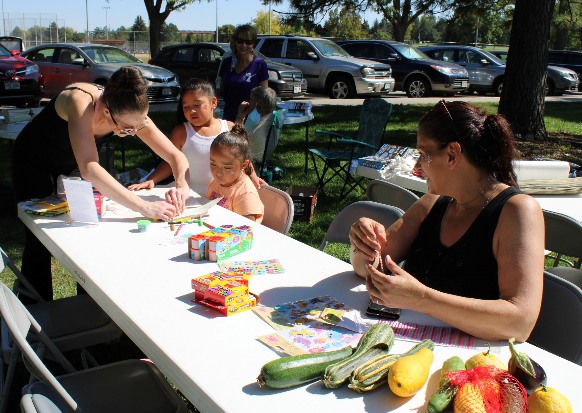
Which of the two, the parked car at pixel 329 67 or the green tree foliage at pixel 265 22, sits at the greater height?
the green tree foliage at pixel 265 22

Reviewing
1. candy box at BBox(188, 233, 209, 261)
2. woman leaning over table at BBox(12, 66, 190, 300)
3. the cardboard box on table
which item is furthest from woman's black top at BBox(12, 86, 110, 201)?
the cardboard box on table

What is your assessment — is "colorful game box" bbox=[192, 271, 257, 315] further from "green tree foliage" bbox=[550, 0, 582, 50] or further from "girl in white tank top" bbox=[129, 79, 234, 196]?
"green tree foliage" bbox=[550, 0, 582, 50]

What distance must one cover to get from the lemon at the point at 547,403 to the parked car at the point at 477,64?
16.7 metres

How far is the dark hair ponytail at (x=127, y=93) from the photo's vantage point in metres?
2.85

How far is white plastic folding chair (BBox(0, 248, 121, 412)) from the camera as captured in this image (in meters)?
2.64

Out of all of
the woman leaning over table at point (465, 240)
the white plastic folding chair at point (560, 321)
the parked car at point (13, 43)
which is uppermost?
the parked car at point (13, 43)

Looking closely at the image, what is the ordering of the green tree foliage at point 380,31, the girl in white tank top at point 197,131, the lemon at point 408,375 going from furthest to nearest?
the green tree foliage at point 380,31, the girl in white tank top at point 197,131, the lemon at point 408,375

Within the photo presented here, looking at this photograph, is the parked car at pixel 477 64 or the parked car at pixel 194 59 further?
the parked car at pixel 477 64

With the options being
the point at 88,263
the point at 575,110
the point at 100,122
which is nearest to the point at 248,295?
the point at 88,263

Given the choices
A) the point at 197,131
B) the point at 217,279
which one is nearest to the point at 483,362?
the point at 217,279

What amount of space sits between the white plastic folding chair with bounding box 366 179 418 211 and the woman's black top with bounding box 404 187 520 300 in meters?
1.05

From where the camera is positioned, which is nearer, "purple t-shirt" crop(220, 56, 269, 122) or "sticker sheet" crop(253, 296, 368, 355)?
"sticker sheet" crop(253, 296, 368, 355)

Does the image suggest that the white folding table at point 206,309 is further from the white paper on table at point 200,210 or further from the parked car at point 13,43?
the parked car at point 13,43

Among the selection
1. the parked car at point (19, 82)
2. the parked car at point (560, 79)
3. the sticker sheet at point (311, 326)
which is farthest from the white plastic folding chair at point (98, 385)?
the parked car at point (560, 79)
